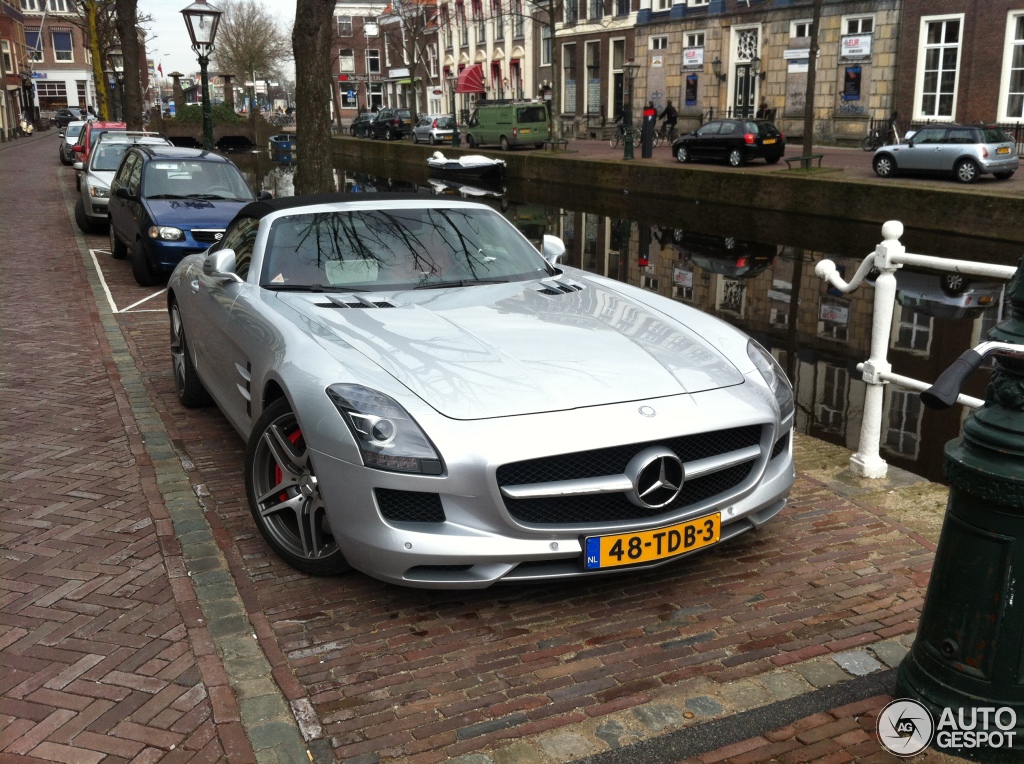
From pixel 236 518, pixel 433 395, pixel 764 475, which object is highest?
pixel 433 395

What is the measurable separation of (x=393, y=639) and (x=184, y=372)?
11.5 ft

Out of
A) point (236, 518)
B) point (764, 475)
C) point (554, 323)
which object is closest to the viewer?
point (764, 475)

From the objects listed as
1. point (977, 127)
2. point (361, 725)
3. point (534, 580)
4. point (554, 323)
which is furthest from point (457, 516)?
point (977, 127)

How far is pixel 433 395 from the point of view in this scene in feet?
11.9

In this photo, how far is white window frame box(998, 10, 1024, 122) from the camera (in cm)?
2762

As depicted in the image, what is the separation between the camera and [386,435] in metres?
3.53

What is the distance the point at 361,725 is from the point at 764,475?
1881mm

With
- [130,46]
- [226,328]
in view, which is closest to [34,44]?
[130,46]

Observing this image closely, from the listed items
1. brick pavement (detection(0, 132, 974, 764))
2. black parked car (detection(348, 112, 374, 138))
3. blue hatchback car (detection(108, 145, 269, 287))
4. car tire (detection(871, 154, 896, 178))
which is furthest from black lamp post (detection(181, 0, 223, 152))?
black parked car (detection(348, 112, 374, 138))

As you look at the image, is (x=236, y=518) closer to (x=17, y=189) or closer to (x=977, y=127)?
(x=977, y=127)

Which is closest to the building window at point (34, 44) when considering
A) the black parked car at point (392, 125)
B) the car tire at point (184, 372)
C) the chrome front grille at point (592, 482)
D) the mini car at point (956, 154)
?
the black parked car at point (392, 125)

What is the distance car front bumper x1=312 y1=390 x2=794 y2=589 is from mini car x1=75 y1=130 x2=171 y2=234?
1355 centimetres

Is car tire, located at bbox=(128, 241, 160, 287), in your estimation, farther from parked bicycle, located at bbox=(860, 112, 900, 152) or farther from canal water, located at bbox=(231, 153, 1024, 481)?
parked bicycle, located at bbox=(860, 112, 900, 152)

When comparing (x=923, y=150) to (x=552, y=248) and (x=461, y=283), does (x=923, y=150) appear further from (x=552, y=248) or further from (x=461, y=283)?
(x=461, y=283)
